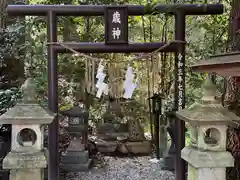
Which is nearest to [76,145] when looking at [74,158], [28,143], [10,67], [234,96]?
[74,158]

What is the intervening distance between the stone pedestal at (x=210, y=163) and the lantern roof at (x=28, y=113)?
5.73ft

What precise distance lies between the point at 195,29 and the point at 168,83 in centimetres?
172

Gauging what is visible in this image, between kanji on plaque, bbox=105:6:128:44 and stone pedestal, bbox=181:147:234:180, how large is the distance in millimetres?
2293

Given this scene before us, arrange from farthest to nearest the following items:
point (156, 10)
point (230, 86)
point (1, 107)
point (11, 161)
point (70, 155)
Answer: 1. point (70, 155)
2. point (1, 107)
3. point (156, 10)
4. point (230, 86)
5. point (11, 161)

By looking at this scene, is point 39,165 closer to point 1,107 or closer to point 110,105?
point 1,107

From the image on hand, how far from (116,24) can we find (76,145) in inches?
132

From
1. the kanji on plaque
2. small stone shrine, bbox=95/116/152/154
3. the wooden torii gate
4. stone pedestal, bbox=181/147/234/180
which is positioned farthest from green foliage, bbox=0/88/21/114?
stone pedestal, bbox=181/147/234/180

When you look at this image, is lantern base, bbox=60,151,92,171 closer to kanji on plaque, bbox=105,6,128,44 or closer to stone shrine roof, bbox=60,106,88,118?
stone shrine roof, bbox=60,106,88,118

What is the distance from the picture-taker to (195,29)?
8.95 meters

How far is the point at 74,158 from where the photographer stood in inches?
280

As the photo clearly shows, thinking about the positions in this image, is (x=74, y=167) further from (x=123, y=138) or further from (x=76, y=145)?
(x=123, y=138)

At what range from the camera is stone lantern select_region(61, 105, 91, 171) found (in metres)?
7.03

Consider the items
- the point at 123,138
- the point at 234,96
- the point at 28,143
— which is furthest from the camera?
the point at 123,138

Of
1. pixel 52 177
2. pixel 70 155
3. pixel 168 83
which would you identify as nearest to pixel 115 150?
pixel 70 155
